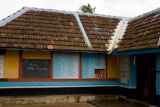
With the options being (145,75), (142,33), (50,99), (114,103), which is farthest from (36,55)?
(145,75)

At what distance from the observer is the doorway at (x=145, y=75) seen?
42.8 ft

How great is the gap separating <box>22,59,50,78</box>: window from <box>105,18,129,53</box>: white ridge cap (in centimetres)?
301

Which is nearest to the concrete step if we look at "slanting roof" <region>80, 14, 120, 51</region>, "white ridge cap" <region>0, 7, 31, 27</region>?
"slanting roof" <region>80, 14, 120, 51</region>

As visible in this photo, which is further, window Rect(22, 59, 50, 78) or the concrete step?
window Rect(22, 59, 50, 78)

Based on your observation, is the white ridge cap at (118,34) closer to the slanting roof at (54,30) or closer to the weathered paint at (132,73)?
the slanting roof at (54,30)

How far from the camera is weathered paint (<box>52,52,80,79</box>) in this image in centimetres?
1364

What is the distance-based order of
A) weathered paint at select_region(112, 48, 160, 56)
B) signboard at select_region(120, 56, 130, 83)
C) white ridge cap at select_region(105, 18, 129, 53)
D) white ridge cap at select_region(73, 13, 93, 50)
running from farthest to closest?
white ridge cap at select_region(105, 18, 129, 53)
white ridge cap at select_region(73, 13, 93, 50)
signboard at select_region(120, 56, 130, 83)
weathered paint at select_region(112, 48, 160, 56)

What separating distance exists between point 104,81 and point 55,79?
2.49 metres

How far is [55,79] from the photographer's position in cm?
1356

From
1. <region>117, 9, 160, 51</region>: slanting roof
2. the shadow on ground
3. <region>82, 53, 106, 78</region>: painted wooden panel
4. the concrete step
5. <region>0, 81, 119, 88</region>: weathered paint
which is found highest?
<region>117, 9, 160, 51</region>: slanting roof

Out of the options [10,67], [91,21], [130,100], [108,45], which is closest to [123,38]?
[108,45]

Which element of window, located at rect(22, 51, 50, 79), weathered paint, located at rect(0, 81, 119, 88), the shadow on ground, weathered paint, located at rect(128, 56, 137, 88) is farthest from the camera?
weathered paint, located at rect(128, 56, 137, 88)

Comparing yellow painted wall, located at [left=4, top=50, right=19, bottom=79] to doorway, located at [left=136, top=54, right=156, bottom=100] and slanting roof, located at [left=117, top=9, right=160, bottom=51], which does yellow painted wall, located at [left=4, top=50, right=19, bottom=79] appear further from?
doorway, located at [left=136, top=54, right=156, bottom=100]

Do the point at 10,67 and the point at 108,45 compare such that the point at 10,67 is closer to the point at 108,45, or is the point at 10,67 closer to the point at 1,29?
the point at 1,29
